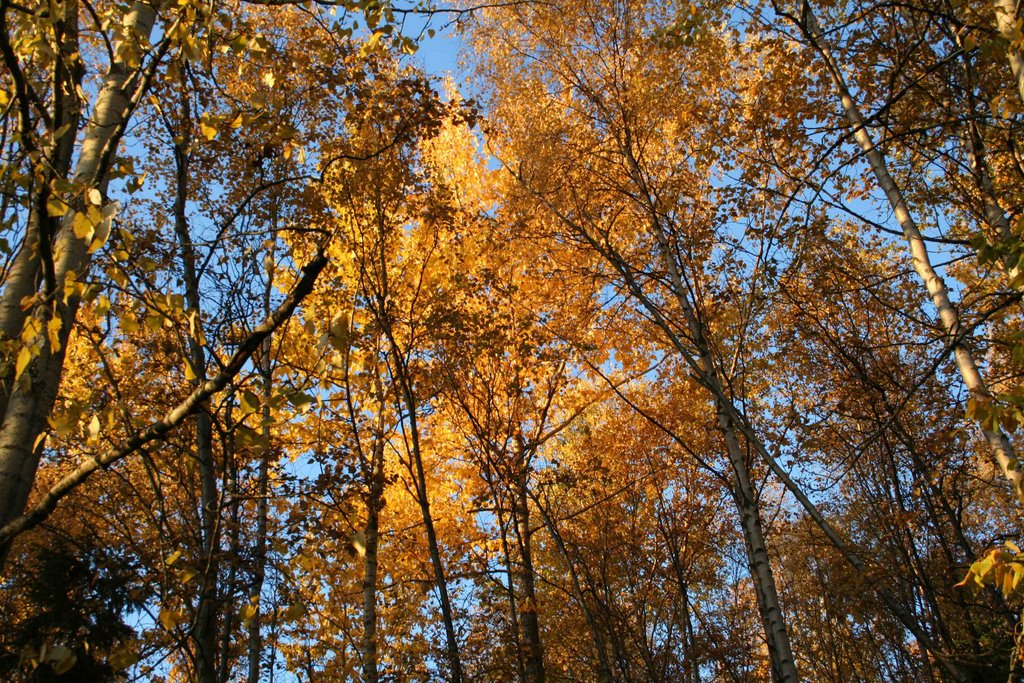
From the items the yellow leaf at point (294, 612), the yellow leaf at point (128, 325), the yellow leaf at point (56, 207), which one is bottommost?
the yellow leaf at point (294, 612)

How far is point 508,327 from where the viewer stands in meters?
8.46

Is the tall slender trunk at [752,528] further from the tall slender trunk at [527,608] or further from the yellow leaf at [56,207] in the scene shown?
the yellow leaf at [56,207]

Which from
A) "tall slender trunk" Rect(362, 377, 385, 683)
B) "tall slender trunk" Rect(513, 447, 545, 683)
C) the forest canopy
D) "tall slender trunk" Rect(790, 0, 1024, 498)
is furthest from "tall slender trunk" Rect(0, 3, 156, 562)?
"tall slender trunk" Rect(513, 447, 545, 683)

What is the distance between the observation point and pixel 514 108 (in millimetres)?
9125

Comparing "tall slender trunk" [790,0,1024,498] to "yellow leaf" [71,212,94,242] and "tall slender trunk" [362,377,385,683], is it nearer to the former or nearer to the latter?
"yellow leaf" [71,212,94,242]


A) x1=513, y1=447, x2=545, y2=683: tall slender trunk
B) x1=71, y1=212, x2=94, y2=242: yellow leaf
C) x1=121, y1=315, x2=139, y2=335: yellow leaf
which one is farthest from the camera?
x1=513, y1=447, x2=545, y2=683: tall slender trunk

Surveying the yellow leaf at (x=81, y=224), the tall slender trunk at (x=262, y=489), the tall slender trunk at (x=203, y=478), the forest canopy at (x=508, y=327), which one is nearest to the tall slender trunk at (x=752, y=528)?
the forest canopy at (x=508, y=327)

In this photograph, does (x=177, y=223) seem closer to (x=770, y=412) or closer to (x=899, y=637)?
(x=770, y=412)

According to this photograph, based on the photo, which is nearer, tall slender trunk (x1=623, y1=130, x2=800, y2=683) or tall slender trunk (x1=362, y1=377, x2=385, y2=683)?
tall slender trunk (x1=623, y1=130, x2=800, y2=683)

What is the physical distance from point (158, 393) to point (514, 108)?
585 cm

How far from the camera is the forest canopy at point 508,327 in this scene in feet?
9.02

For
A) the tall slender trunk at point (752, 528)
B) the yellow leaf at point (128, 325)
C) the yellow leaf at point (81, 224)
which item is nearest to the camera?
the yellow leaf at point (81, 224)

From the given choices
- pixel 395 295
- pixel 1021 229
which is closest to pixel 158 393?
pixel 395 295

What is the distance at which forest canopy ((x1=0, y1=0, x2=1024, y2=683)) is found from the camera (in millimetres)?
2748
